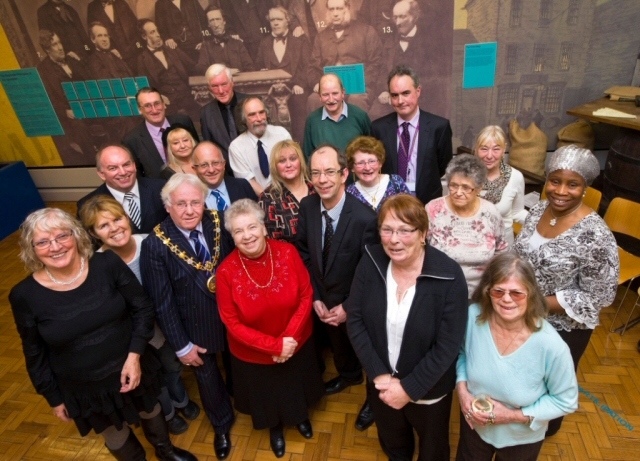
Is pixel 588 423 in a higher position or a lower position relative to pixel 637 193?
lower

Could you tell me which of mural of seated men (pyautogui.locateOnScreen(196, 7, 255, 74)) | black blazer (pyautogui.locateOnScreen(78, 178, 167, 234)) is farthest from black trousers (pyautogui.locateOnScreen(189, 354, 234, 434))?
mural of seated men (pyautogui.locateOnScreen(196, 7, 255, 74))

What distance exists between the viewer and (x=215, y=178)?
116 inches

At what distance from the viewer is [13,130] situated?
6.55 meters

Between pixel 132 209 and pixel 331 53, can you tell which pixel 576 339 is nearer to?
pixel 132 209

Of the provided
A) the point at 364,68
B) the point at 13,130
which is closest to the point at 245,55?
the point at 364,68

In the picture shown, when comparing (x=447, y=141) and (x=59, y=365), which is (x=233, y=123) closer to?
(x=447, y=141)

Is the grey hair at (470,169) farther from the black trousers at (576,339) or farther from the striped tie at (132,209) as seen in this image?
the striped tie at (132,209)

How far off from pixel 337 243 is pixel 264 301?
550 millimetres

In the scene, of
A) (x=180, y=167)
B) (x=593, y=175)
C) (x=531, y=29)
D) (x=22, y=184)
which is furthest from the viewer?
(x=22, y=184)

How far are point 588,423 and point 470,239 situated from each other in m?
1.59

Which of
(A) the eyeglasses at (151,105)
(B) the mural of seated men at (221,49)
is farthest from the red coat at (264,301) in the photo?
(B) the mural of seated men at (221,49)

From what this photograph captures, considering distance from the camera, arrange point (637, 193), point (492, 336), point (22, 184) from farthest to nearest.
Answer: point (22, 184) < point (637, 193) < point (492, 336)

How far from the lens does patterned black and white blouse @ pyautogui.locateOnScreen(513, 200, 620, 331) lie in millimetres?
1896

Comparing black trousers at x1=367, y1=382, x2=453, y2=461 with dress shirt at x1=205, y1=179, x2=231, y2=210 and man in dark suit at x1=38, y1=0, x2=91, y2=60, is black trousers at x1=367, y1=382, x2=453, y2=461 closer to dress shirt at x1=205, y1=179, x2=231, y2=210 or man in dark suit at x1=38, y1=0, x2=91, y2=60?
dress shirt at x1=205, y1=179, x2=231, y2=210
